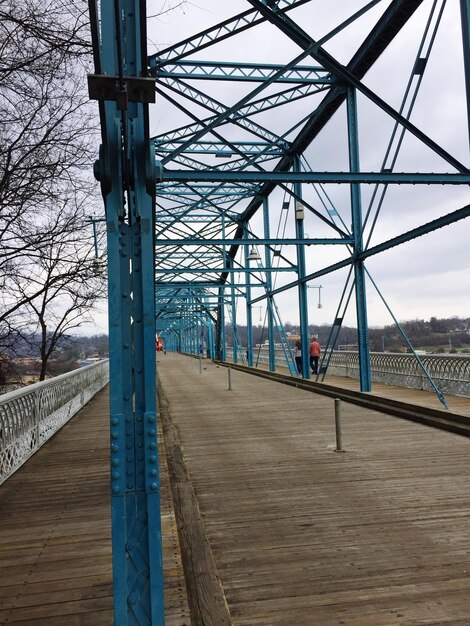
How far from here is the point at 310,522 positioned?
16.9 ft

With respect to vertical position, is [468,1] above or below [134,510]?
above

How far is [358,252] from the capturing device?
1405 cm

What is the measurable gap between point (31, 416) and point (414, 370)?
35.8ft

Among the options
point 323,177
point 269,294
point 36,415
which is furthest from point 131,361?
point 269,294

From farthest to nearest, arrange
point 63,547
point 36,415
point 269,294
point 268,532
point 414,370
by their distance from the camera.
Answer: point 269,294 < point 414,370 < point 36,415 < point 268,532 < point 63,547

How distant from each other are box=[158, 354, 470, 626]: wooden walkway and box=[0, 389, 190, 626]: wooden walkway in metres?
0.47

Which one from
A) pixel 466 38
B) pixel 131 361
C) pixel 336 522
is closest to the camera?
pixel 131 361

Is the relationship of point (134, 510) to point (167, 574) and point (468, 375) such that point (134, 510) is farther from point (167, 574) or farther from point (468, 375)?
point (468, 375)

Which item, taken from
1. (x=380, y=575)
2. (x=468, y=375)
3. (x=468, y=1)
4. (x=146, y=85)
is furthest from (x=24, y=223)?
(x=468, y=375)

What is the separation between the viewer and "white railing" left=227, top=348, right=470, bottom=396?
509 inches

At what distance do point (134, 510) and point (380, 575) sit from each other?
2.24 m

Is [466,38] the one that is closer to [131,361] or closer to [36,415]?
[131,361]

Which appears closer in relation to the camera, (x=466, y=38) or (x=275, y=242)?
(x=466, y=38)

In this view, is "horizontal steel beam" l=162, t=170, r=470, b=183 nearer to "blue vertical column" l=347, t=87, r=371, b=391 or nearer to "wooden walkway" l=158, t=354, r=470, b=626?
"blue vertical column" l=347, t=87, r=371, b=391
